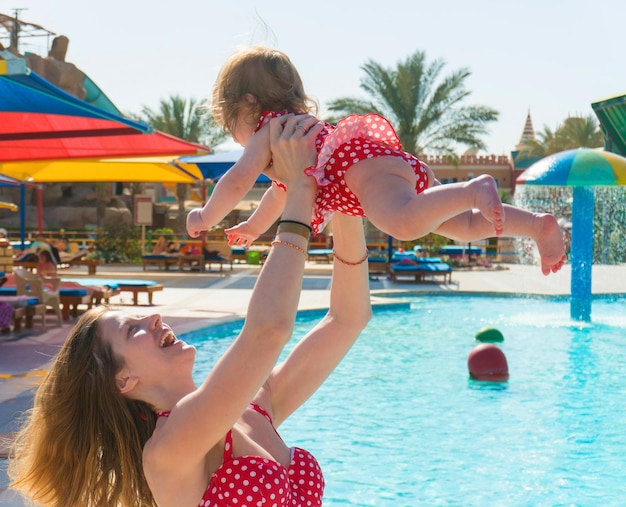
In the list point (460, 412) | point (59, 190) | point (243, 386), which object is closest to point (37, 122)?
point (460, 412)

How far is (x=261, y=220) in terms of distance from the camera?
258 centimetres

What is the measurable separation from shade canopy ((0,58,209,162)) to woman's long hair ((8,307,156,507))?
20.1 ft

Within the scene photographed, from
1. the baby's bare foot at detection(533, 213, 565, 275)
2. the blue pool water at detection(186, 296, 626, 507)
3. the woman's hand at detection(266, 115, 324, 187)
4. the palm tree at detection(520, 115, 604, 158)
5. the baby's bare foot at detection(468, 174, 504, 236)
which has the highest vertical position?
the palm tree at detection(520, 115, 604, 158)

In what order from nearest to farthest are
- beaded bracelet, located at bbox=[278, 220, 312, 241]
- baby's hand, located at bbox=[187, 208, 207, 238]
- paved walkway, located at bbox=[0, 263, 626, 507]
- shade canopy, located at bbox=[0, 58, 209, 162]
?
1. beaded bracelet, located at bbox=[278, 220, 312, 241]
2. baby's hand, located at bbox=[187, 208, 207, 238]
3. paved walkway, located at bbox=[0, 263, 626, 507]
4. shade canopy, located at bbox=[0, 58, 209, 162]

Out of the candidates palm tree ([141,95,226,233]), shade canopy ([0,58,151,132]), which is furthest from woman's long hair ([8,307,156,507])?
palm tree ([141,95,226,233])

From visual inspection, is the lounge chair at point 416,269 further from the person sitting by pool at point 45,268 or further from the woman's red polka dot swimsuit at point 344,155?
the woman's red polka dot swimsuit at point 344,155

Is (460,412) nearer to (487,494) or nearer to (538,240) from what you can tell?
(487,494)

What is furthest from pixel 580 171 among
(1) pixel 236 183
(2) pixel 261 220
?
(1) pixel 236 183

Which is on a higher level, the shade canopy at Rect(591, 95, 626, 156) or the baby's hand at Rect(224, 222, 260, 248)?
the shade canopy at Rect(591, 95, 626, 156)

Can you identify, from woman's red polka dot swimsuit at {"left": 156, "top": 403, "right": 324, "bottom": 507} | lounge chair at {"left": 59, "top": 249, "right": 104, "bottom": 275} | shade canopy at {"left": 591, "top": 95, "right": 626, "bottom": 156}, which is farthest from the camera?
lounge chair at {"left": 59, "top": 249, "right": 104, "bottom": 275}

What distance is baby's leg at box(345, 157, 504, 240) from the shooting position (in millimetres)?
2016

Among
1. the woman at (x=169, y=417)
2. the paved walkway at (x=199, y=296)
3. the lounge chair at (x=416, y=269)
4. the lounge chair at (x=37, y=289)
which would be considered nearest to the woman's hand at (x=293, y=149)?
the woman at (x=169, y=417)

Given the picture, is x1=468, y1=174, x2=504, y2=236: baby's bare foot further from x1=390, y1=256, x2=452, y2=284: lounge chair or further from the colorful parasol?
x1=390, y1=256, x2=452, y2=284: lounge chair

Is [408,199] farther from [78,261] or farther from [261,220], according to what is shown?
[78,261]
